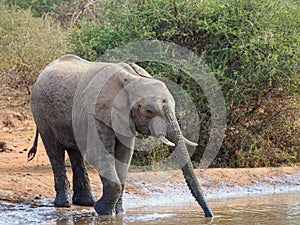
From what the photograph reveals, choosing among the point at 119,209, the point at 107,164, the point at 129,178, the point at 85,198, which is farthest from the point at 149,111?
the point at 129,178

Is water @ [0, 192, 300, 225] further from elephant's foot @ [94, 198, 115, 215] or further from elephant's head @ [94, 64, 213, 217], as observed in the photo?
elephant's head @ [94, 64, 213, 217]

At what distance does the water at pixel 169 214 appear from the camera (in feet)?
20.5

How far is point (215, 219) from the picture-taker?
20.7ft

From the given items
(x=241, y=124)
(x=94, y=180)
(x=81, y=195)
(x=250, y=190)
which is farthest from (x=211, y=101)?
(x=81, y=195)

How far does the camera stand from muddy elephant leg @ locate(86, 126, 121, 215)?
20.0 ft

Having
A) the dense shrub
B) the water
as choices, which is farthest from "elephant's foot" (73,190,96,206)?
the dense shrub

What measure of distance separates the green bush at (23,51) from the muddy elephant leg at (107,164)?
20.3ft

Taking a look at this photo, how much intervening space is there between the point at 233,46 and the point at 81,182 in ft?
10.9

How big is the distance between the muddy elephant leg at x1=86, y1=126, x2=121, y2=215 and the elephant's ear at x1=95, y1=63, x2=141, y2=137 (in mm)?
109

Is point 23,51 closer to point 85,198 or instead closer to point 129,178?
point 129,178

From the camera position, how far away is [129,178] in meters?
8.52

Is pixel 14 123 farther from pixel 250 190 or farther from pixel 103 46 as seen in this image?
pixel 250 190

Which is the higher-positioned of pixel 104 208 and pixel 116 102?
pixel 116 102

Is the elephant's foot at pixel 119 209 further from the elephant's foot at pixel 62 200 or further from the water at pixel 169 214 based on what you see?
the elephant's foot at pixel 62 200
